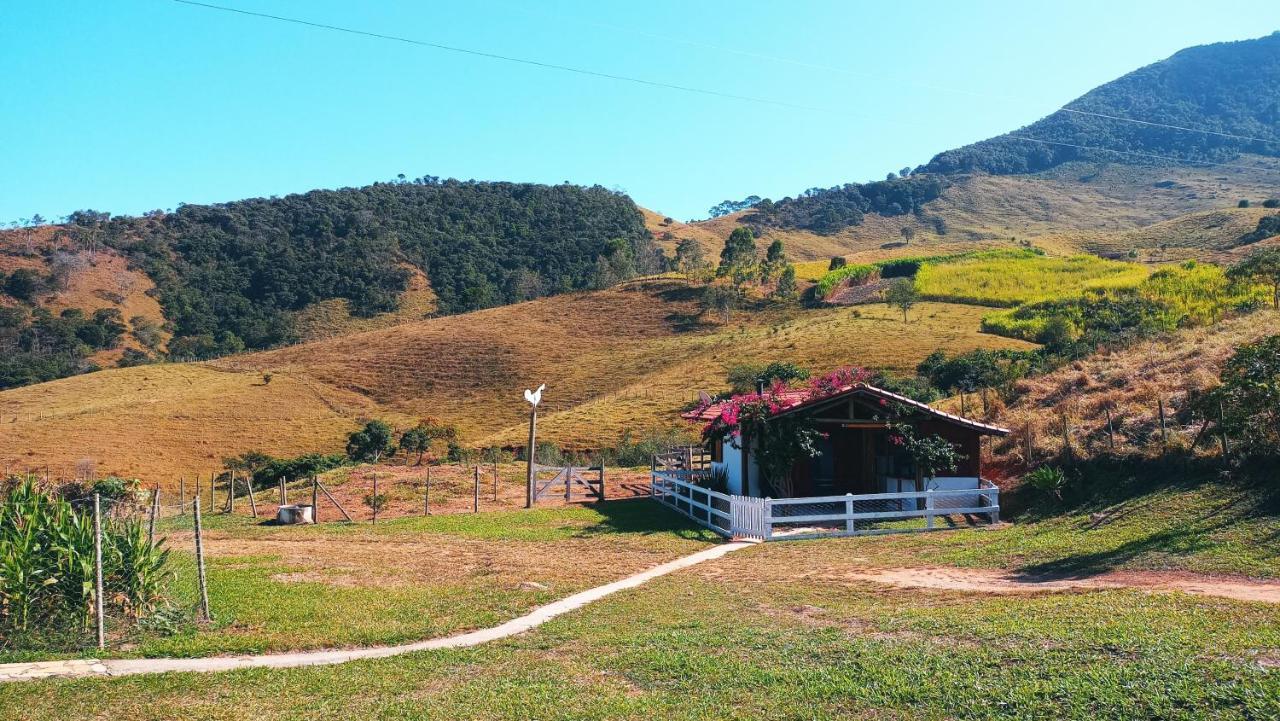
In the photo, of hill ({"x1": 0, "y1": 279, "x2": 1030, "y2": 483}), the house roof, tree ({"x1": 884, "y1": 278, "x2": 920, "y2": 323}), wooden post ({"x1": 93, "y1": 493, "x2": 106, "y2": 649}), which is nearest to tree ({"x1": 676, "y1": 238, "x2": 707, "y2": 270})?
hill ({"x1": 0, "y1": 279, "x2": 1030, "y2": 483})

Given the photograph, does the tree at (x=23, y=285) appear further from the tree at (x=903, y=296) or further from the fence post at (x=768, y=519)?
the fence post at (x=768, y=519)

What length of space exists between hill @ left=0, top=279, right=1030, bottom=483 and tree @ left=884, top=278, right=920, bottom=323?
1.51 metres

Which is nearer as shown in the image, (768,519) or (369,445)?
(768,519)

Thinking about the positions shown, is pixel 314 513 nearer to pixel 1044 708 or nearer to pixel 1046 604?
pixel 1046 604

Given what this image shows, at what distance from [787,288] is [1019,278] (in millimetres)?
21749

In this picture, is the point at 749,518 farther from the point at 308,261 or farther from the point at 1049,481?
the point at 308,261

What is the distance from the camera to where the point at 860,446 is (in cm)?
2467

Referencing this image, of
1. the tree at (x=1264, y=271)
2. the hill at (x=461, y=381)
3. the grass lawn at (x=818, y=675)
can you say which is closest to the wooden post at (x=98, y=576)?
the grass lawn at (x=818, y=675)

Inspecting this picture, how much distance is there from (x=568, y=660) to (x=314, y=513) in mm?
19419

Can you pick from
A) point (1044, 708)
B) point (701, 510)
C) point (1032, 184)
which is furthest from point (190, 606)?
point (1032, 184)

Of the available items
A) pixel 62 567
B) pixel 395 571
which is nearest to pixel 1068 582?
pixel 395 571

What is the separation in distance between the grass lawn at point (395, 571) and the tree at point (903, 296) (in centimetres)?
5163

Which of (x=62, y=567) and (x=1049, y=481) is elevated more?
(x=62, y=567)

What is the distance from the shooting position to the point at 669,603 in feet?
42.6
